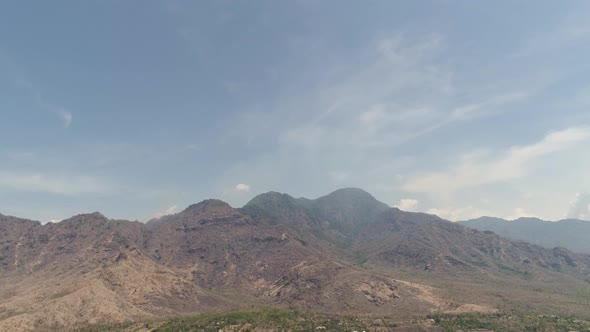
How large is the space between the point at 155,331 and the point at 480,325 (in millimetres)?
163888

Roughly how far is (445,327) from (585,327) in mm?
61918

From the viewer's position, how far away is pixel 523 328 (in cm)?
18825

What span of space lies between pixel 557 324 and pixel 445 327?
52.5 m

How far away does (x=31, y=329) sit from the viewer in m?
197

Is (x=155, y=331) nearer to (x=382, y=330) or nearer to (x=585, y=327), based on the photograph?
(x=382, y=330)

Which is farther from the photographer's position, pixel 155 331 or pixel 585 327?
pixel 155 331

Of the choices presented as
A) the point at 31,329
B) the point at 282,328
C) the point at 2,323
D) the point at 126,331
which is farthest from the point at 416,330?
the point at 2,323

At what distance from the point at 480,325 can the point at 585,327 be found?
1760 inches

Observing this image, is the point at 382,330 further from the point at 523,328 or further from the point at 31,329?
the point at 31,329

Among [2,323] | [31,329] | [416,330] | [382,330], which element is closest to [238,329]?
[382,330]

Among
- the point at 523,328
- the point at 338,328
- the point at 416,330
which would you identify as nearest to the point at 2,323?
the point at 338,328

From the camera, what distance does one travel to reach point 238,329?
200 metres

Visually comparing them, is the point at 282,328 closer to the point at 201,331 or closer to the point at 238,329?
the point at 238,329

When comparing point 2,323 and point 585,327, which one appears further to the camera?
point 2,323
